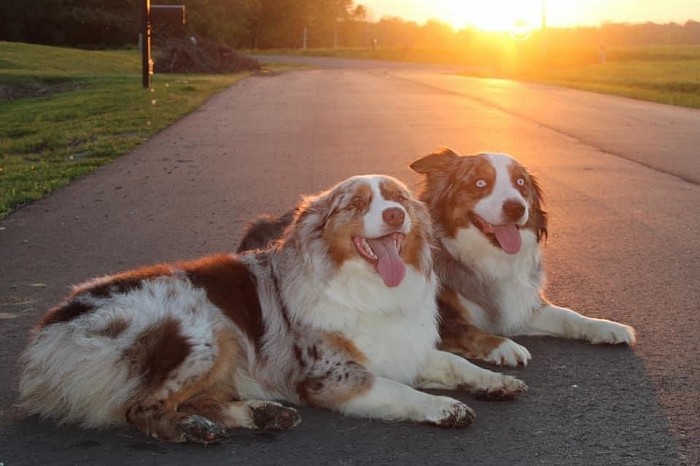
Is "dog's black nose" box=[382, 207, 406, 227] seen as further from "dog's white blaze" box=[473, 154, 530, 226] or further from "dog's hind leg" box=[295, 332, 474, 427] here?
"dog's white blaze" box=[473, 154, 530, 226]

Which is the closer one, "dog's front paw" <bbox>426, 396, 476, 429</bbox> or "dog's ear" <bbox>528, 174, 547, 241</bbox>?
"dog's front paw" <bbox>426, 396, 476, 429</bbox>

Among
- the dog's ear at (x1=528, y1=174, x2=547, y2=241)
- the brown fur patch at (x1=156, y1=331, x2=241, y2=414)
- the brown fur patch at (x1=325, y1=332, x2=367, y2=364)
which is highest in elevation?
the dog's ear at (x1=528, y1=174, x2=547, y2=241)

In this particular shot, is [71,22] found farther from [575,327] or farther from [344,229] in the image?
[344,229]

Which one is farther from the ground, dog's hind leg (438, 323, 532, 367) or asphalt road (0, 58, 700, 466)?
dog's hind leg (438, 323, 532, 367)

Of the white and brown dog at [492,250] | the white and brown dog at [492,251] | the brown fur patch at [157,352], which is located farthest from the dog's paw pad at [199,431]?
the white and brown dog at [492,250]

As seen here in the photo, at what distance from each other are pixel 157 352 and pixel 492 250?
265 centimetres

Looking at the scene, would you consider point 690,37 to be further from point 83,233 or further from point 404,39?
point 83,233

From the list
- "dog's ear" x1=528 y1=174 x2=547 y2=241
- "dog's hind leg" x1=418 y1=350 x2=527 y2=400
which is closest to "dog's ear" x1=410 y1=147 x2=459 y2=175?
"dog's ear" x1=528 y1=174 x2=547 y2=241

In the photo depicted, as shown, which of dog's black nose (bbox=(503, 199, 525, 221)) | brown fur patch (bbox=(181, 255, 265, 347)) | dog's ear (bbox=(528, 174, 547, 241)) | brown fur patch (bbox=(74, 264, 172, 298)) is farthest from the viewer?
dog's ear (bbox=(528, 174, 547, 241))

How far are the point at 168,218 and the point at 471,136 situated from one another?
31.8 feet

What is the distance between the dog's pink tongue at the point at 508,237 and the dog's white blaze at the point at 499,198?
0.09 m

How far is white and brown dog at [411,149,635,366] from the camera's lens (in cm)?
633

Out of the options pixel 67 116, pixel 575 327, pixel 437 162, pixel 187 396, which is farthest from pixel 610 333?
pixel 67 116

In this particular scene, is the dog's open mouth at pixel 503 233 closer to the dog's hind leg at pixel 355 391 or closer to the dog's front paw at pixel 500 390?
the dog's front paw at pixel 500 390
